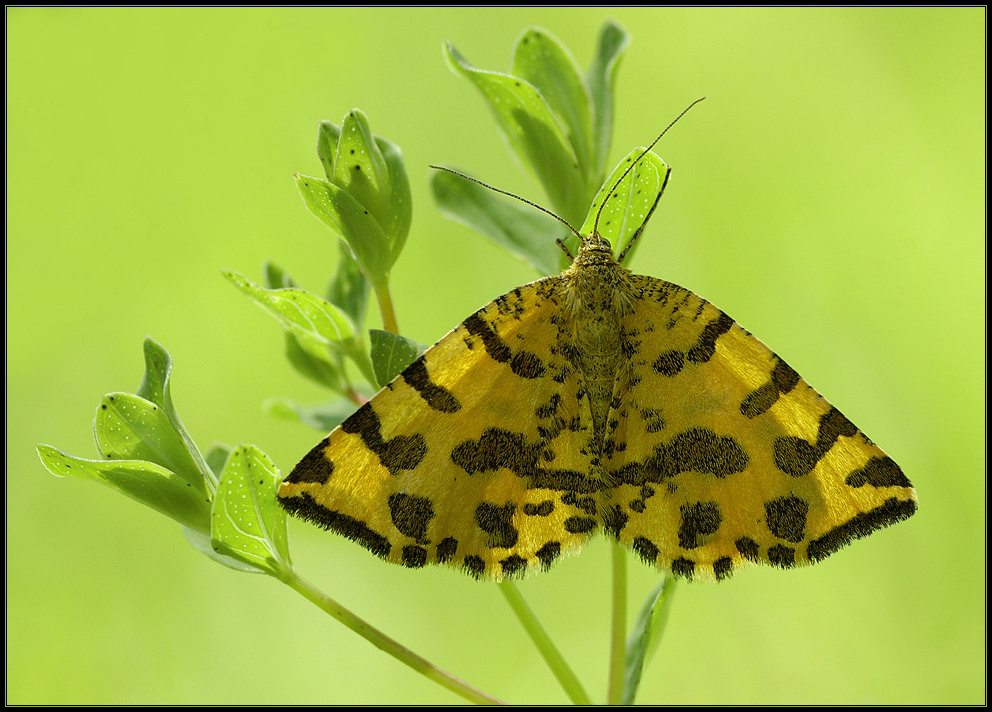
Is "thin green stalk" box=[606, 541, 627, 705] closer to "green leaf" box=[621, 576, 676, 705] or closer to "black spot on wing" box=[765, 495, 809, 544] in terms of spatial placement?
"green leaf" box=[621, 576, 676, 705]

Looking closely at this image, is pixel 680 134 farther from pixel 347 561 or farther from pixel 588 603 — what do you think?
pixel 347 561

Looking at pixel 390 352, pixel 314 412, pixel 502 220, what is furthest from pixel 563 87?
pixel 314 412

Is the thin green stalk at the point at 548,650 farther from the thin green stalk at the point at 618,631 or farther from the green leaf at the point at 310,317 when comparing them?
the green leaf at the point at 310,317

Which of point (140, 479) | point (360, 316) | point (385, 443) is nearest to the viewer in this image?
point (140, 479)

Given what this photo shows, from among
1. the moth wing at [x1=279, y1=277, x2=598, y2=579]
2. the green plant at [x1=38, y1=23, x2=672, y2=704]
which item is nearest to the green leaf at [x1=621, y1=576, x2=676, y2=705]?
the green plant at [x1=38, y1=23, x2=672, y2=704]

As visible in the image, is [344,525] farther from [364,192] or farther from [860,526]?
[860,526]

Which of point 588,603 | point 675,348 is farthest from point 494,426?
point 588,603

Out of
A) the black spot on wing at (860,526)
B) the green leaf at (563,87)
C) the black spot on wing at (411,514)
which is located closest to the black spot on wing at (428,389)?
the black spot on wing at (411,514)

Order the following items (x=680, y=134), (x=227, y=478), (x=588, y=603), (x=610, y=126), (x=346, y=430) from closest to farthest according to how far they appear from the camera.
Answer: (x=227, y=478) → (x=346, y=430) → (x=610, y=126) → (x=588, y=603) → (x=680, y=134)
